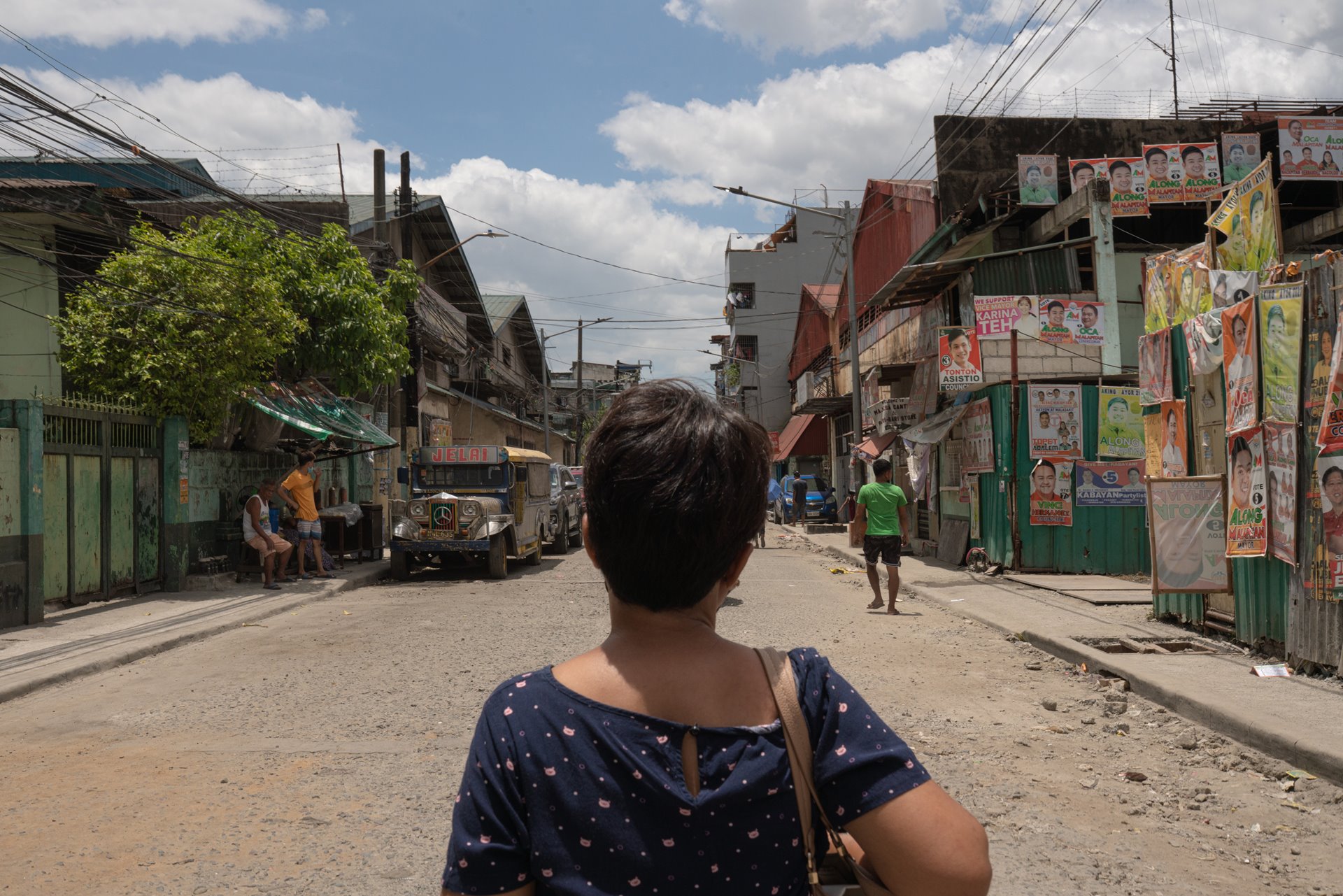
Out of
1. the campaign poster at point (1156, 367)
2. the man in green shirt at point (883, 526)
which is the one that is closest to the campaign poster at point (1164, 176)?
the campaign poster at point (1156, 367)

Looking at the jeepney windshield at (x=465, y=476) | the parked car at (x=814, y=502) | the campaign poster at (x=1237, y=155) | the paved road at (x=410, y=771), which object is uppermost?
the campaign poster at (x=1237, y=155)

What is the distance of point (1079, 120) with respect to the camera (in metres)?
28.1

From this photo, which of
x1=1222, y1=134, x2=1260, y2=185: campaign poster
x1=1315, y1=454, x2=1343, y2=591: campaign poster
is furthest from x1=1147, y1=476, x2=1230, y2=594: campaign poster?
x1=1222, y1=134, x2=1260, y2=185: campaign poster

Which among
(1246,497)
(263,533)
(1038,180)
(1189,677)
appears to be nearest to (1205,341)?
(1246,497)

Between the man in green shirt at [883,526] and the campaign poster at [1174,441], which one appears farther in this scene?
the man in green shirt at [883,526]

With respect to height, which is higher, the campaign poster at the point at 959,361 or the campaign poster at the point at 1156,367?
the campaign poster at the point at 959,361

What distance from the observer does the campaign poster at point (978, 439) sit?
690 inches

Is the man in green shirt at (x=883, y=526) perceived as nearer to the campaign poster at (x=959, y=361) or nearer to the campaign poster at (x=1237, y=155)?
the campaign poster at (x=959, y=361)

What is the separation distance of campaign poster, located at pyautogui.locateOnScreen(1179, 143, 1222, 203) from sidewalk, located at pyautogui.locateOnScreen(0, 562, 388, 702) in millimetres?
19368

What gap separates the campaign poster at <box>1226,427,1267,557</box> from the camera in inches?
335

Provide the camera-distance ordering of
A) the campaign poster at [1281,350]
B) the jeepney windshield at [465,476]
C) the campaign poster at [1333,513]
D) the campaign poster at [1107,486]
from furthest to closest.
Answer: the jeepney windshield at [465,476] → the campaign poster at [1107,486] → the campaign poster at [1281,350] → the campaign poster at [1333,513]

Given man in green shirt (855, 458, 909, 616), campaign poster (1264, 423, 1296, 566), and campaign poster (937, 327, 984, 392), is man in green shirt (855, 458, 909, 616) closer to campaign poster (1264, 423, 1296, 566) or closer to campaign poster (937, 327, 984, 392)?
campaign poster (1264, 423, 1296, 566)

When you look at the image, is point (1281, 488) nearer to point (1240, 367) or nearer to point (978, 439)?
point (1240, 367)

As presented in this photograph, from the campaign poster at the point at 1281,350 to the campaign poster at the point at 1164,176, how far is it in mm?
16496
